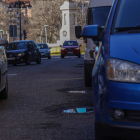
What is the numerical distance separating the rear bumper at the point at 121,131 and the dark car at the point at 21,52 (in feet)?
76.0

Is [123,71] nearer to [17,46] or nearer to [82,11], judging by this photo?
[17,46]

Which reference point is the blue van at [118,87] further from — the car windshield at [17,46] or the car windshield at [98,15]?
the car windshield at [17,46]

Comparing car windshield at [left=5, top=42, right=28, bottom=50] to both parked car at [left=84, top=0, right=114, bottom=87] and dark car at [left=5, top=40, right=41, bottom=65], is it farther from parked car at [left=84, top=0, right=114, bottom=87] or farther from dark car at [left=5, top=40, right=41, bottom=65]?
parked car at [left=84, top=0, right=114, bottom=87]

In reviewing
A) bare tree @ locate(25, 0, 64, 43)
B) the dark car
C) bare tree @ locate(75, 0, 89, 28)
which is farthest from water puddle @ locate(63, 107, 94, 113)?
bare tree @ locate(25, 0, 64, 43)

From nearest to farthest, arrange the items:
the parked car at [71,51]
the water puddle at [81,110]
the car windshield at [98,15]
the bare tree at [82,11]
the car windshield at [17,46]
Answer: the water puddle at [81,110]
the car windshield at [98,15]
the car windshield at [17,46]
the parked car at [71,51]
the bare tree at [82,11]

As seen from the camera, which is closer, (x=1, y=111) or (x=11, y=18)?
(x=1, y=111)

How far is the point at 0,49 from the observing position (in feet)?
29.9

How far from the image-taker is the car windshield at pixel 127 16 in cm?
482

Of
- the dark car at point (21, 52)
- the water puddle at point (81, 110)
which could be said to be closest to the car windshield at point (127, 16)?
the water puddle at point (81, 110)

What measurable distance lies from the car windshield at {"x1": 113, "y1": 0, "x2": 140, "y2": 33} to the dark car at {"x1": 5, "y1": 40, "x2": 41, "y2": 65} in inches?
877

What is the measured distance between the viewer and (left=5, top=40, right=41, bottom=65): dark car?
27.2 meters

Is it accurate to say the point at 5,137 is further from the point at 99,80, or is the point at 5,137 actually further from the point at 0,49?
the point at 0,49

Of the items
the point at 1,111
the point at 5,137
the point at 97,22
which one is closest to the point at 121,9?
the point at 5,137

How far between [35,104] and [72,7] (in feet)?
218
